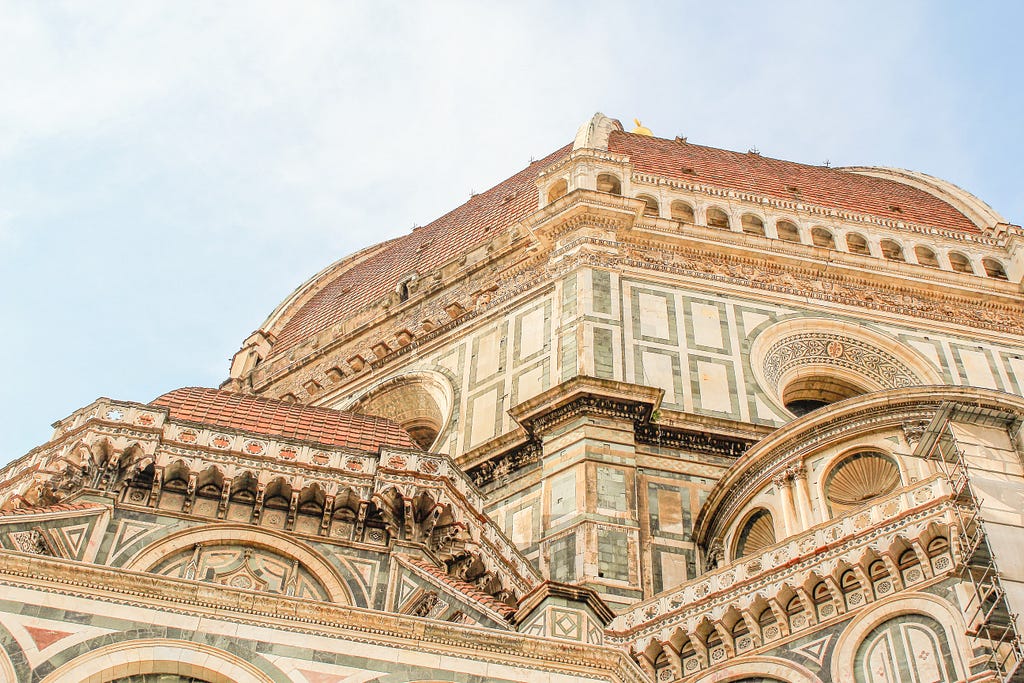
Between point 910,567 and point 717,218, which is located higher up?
point 717,218

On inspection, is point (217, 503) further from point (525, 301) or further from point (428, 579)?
point (525, 301)

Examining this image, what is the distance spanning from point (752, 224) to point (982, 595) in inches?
569

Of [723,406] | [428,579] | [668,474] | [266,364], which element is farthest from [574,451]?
[266,364]

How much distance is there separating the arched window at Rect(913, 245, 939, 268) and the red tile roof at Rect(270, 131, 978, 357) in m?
1.86

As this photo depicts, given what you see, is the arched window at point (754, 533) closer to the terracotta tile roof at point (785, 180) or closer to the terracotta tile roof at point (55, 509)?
the terracotta tile roof at point (55, 509)

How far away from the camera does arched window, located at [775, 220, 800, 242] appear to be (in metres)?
26.7

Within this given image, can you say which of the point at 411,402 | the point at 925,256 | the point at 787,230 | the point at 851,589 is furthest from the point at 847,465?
the point at 925,256

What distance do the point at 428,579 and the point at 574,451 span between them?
496 cm

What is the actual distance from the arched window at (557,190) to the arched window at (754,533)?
1012 cm

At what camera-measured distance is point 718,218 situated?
1058 inches

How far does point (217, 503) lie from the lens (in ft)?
51.0

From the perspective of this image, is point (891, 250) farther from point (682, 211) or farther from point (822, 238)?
point (682, 211)

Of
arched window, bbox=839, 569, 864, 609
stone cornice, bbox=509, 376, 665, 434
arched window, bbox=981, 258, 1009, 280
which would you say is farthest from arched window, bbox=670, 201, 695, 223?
arched window, bbox=839, 569, 864, 609

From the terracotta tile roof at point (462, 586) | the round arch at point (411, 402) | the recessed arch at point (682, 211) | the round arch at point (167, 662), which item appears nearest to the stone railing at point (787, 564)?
the terracotta tile roof at point (462, 586)
